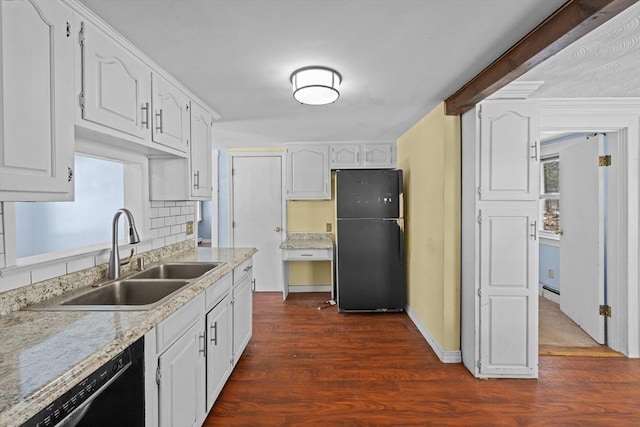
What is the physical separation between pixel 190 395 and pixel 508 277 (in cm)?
217

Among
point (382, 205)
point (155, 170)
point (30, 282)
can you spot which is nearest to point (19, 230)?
point (30, 282)

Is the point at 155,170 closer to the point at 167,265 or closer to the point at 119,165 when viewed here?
the point at 119,165

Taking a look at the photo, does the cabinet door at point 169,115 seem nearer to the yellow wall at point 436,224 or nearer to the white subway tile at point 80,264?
the white subway tile at point 80,264

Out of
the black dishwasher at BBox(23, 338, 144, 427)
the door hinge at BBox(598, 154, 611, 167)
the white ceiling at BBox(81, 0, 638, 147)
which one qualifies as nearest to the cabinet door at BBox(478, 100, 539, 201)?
the white ceiling at BBox(81, 0, 638, 147)

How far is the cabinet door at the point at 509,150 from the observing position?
2236 mm

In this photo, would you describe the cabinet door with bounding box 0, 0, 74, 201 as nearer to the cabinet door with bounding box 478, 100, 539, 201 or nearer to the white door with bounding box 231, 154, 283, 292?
the cabinet door with bounding box 478, 100, 539, 201

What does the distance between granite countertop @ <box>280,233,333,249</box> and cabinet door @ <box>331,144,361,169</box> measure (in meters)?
1.00

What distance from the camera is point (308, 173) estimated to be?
164 inches

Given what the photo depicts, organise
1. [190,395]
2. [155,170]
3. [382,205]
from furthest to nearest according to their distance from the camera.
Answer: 1. [382,205]
2. [155,170]
3. [190,395]

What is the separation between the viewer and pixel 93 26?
1.38 metres

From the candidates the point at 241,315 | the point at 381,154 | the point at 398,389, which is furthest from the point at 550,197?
the point at 241,315

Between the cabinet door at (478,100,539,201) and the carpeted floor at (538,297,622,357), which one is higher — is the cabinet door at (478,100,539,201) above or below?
above

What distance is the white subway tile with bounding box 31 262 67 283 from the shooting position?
1.38 metres

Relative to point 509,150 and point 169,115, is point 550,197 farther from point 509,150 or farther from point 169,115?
point 169,115
